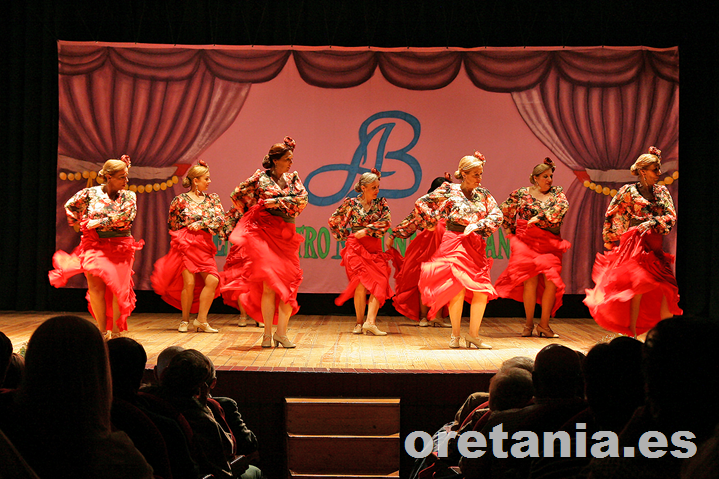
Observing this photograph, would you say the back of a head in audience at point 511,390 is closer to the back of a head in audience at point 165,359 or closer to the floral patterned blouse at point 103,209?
the back of a head in audience at point 165,359

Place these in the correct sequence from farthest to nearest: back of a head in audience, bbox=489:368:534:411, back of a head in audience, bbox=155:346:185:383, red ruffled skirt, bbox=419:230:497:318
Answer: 1. red ruffled skirt, bbox=419:230:497:318
2. back of a head in audience, bbox=155:346:185:383
3. back of a head in audience, bbox=489:368:534:411

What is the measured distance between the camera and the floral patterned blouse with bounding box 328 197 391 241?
6.05 m

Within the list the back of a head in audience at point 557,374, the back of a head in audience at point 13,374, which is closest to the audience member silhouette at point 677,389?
the back of a head in audience at point 557,374

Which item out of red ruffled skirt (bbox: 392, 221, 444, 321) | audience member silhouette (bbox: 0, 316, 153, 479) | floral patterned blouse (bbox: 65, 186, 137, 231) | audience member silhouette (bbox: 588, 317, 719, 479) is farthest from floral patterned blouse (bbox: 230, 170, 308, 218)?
audience member silhouette (bbox: 588, 317, 719, 479)

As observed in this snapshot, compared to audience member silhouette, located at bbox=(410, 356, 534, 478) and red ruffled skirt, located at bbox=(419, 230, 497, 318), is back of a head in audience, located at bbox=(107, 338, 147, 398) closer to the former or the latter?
audience member silhouette, located at bbox=(410, 356, 534, 478)

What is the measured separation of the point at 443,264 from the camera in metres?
4.99

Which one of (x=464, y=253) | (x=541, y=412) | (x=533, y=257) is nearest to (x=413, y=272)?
(x=533, y=257)

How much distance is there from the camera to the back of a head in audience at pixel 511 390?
2.11 meters

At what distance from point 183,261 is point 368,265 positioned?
5.78 feet

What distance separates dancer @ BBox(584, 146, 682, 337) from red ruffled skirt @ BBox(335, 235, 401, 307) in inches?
74.1

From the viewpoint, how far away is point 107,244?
512 cm

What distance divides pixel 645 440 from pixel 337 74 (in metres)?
6.67

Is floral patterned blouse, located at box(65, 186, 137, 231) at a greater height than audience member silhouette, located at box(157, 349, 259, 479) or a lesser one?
greater

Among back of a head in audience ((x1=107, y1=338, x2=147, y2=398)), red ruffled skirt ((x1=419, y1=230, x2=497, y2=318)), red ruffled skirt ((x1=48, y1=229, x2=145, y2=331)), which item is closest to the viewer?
back of a head in audience ((x1=107, y1=338, x2=147, y2=398))
